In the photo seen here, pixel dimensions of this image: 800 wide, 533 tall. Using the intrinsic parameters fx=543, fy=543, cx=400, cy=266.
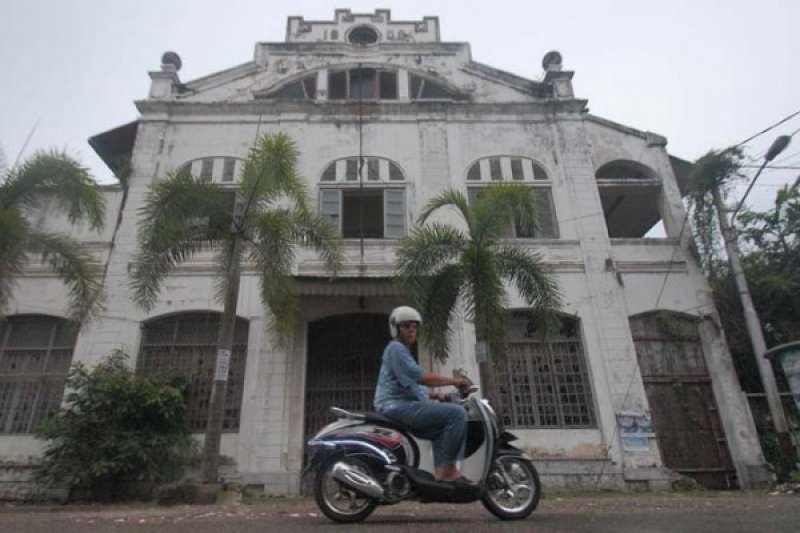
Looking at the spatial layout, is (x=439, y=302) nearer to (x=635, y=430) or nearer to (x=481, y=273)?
(x=481, y=273)

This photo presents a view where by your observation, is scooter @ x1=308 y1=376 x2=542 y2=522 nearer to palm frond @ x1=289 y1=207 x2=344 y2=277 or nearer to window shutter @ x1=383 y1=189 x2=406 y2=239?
palm frond @ x1=289 y1=207 x2=344 y2=277

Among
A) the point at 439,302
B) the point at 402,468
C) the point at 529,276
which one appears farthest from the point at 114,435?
the point at 529,276

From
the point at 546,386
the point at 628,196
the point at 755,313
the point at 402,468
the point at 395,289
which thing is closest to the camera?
the point at 402,468

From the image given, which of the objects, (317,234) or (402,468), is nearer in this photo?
(402,468)

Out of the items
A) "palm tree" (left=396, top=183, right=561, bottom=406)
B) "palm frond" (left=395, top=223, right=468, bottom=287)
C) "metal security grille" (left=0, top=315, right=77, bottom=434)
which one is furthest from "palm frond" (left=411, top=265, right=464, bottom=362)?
"metal security grille" (left=0, top=315, right=77, bottom=434)

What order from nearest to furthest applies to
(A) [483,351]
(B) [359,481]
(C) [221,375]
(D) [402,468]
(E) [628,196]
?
(B) [359,481]
(D) [402,468]
(C) [221,375]
(A) [483,351]
(E) [628,196]

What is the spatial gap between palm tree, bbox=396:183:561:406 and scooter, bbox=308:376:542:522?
4385 mm

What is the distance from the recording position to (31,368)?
1094 centimetres

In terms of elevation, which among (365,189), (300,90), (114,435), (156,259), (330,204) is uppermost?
(300,90)

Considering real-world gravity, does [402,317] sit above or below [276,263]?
below

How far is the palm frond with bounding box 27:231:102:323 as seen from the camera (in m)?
8.76

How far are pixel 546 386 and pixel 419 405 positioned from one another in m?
7.30

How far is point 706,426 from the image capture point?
36.4 feet

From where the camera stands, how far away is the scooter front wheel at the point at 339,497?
4.30 m
